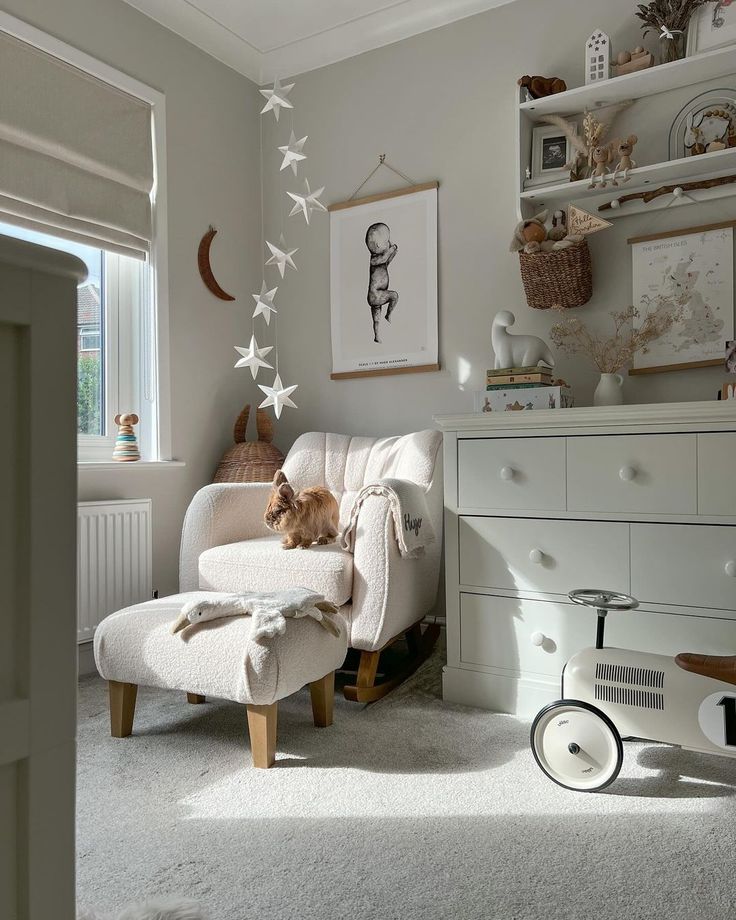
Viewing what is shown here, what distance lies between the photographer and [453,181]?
2.98 m

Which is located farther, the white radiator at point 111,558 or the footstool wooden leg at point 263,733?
the white radiator at point 111,558

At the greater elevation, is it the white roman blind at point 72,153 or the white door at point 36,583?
the white roman blind at point 72,153

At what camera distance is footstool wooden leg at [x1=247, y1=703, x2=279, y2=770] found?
1720mm

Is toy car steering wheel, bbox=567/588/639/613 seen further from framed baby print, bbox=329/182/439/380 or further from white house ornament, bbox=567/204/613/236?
framed baby print, bbox=329/182/439/380

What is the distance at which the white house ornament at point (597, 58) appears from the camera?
2.52 metres

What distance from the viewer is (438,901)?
4.00 feet

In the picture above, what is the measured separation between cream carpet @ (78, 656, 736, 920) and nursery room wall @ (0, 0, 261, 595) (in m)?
1.09

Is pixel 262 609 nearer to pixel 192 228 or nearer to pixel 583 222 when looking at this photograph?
pixel 583 222

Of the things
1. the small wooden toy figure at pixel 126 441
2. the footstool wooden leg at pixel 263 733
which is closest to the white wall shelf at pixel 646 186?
the small wooden toy figure at pixel 126 441

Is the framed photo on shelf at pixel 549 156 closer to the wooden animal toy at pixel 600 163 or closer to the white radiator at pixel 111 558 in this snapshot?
the wooden animal toy at pixel 600 163

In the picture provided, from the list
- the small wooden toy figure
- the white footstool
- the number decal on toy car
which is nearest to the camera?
the number decal on toy car

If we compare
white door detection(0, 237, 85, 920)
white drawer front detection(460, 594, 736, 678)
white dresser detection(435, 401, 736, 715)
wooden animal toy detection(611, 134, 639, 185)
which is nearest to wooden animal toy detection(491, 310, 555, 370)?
white dresser detection(435, 401, 736, 715)

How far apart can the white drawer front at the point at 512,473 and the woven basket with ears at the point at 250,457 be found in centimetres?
107

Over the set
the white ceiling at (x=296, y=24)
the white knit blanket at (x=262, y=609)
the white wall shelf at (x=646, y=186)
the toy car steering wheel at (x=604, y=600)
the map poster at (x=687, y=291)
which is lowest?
the white knit blanket at (x=262, y=609)
